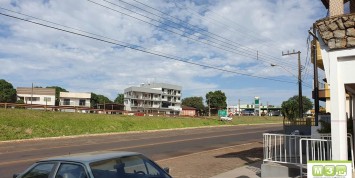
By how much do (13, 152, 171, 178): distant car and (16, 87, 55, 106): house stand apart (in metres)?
109

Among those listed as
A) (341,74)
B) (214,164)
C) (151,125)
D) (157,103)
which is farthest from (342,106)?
(157,103)

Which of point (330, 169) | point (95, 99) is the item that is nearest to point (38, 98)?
point (95, 99)

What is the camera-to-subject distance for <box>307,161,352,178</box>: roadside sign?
614cm

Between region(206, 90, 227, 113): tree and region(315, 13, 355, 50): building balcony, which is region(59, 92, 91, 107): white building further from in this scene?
region(315, 13, 355, 50): building balcony

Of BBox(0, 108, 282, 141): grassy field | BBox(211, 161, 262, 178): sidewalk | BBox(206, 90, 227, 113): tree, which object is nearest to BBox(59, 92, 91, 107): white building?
BBox(206, 90, 227, 113): tree

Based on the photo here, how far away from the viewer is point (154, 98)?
422 ft

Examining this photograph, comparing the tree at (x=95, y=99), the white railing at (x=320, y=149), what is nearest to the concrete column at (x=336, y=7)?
the white railing at (x=320, y=149)

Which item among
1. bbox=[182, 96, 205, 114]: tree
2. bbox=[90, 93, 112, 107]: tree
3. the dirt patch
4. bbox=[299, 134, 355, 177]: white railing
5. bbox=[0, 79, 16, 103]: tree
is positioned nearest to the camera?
bbox=[299, 134, 355, 177]: white railing

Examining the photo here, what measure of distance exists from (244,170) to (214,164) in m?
2.63

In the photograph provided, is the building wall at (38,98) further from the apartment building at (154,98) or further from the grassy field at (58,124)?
the grassy field at (58,124)

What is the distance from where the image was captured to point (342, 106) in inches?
360

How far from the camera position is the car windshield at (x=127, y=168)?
236 inches

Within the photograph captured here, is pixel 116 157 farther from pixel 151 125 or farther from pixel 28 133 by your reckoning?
pixel 151 125

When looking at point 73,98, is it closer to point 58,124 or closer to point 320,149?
point 58,124
